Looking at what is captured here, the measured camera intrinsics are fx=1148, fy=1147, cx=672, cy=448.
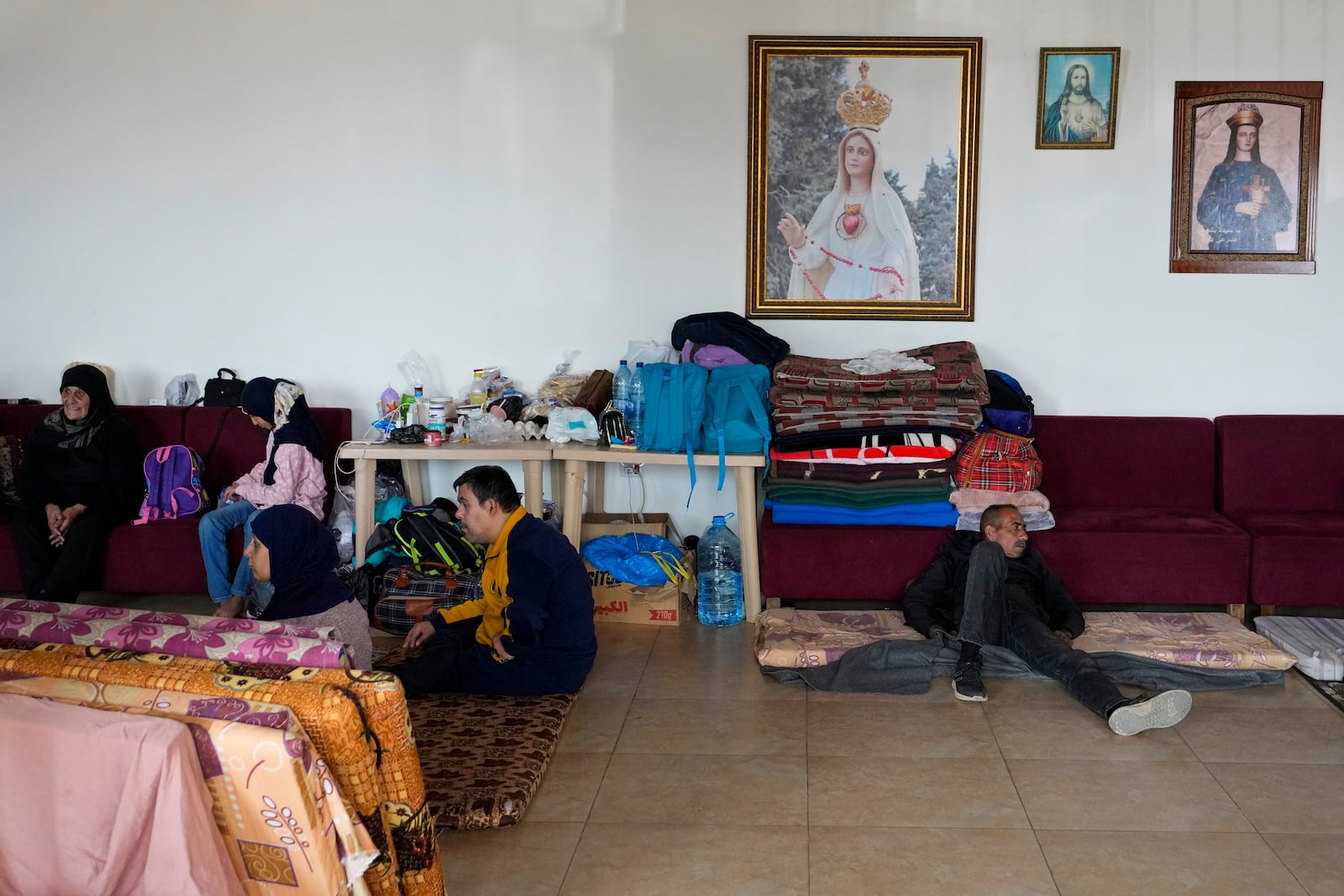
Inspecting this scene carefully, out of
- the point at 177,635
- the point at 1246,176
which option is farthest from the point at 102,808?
the point at 1246,176

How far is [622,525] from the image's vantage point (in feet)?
16.9

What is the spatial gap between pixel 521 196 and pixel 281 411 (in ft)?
4.91

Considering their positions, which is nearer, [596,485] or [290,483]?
[290,483]

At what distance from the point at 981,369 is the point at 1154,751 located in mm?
2017

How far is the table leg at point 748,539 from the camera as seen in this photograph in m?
4.83

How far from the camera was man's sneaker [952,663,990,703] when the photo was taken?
383 cm

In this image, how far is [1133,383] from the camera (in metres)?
5.39

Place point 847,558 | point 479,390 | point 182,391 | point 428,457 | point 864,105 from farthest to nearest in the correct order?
point 182,391 < point 479,390 < point 864,105 < point 428,457 < point 847,558

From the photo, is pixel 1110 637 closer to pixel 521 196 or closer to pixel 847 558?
pixel 847 558

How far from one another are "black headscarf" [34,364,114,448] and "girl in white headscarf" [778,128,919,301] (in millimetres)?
3173

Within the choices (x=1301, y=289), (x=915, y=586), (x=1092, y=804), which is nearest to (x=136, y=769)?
(x=1092, y=804)

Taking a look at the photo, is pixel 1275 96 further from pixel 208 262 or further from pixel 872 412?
pixel 208 262

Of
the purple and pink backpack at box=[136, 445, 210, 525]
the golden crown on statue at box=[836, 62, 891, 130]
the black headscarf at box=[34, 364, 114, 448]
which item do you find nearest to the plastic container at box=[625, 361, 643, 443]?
the golden crown on statue at box=[836, 62, 891, 130]

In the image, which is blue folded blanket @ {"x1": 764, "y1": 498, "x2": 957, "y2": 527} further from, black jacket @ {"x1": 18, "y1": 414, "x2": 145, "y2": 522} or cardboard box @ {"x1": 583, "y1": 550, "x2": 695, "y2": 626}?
black jacket @ {"x1": 18, "y1": 414, "x2": 145, "y2": 522}
